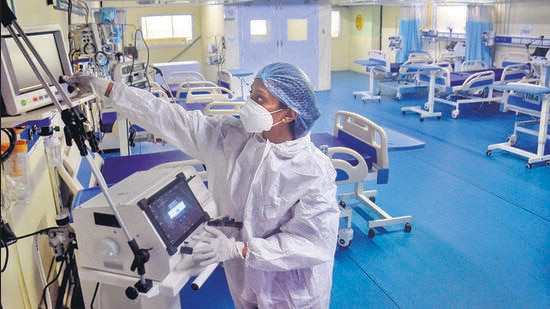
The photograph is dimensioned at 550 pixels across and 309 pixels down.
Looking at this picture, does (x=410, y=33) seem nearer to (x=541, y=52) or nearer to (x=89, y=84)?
(x=541, y=52)

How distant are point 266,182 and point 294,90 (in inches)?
14.4

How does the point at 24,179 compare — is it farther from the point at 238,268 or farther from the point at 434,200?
the point at 434,200

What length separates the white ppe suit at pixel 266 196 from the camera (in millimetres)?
1555

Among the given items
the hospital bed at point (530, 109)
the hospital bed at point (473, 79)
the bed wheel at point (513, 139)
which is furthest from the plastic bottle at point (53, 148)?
the hospital bed at point (473, 79)

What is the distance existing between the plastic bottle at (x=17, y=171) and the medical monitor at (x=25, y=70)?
0.83 feet

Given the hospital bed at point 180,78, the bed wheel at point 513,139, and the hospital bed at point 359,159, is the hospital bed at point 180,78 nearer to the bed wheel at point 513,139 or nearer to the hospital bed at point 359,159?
the hospital bed at point 359,159

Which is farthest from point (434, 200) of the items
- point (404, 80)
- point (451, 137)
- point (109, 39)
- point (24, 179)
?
point (404, 80)

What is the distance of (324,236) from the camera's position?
1.58m

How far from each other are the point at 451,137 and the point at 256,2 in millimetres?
4823

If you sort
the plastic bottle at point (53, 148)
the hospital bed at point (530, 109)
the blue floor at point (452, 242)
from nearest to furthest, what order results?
the plastic bottle at point (53, 148) < the blue floor at point (452, 242) < the hospital bed at point (530, 109)

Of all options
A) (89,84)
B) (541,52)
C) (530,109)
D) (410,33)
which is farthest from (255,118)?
(410,33)

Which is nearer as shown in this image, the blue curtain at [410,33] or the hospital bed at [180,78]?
the hospital bed at [180,78]

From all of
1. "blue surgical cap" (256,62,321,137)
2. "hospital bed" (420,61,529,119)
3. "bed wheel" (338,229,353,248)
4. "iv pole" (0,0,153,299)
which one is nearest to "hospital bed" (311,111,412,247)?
"bed wheel" (338,229,353,248)

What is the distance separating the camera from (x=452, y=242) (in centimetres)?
337
